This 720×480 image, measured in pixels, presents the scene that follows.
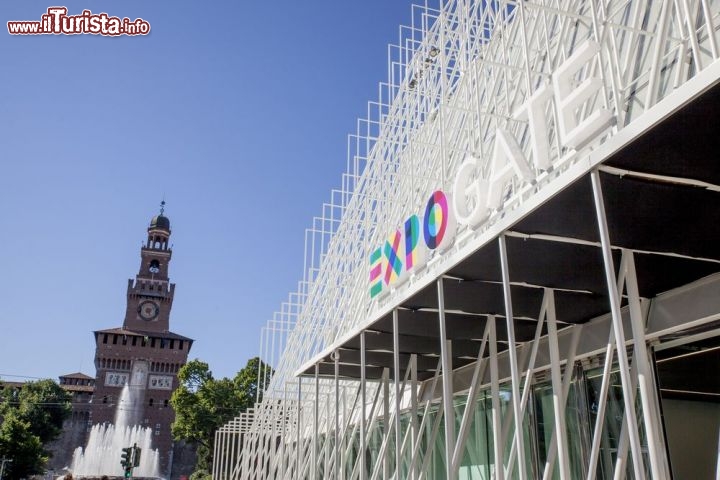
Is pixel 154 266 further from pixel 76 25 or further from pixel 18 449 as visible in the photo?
pixel 76 25

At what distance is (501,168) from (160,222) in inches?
4289

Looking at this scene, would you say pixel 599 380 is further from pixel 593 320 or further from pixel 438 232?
pixel 438 232

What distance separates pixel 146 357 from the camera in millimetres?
97500

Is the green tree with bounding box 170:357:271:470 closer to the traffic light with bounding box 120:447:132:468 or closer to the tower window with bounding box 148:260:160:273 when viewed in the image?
the traffic light with bounding box 120:447:132:468

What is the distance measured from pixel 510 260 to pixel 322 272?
59.1 feet

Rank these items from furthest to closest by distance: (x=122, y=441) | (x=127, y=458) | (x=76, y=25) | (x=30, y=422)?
(x=122, y=441) → (x=30, y=422) → (x=127, y=458) → (x=76, y=25)

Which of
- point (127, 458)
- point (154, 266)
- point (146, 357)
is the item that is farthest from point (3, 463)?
point (154, 266)

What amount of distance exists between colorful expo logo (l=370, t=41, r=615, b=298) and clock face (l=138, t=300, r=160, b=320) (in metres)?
94.6

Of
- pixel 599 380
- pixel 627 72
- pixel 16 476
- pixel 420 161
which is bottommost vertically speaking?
pixel 16 476

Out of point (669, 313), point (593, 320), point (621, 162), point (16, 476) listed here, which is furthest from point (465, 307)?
point (16, 476)

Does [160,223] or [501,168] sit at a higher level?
[160,223]

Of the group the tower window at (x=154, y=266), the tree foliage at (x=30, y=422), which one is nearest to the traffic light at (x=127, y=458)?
the tree foliage at (x=30, y=422)

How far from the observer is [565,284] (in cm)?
988

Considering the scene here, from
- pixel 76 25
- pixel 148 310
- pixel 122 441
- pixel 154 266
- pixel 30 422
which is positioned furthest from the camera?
pixel 154 266
